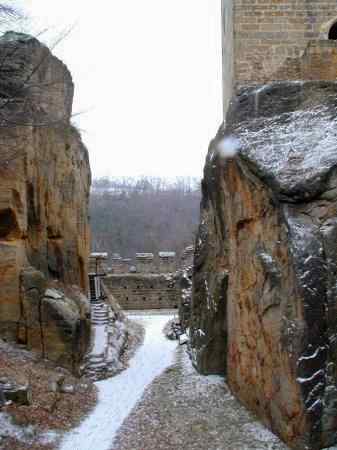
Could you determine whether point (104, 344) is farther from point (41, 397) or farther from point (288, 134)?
point (288, 134)

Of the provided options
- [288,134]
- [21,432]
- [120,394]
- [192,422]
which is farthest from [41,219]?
[288,134]

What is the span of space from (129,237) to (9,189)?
39401 mm

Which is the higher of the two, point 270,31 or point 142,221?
point 270,31

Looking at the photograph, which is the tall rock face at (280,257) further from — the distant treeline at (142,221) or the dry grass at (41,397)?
the distant treeline at (142,221)

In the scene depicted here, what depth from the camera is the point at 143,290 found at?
26.5m

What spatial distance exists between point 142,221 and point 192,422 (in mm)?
47066

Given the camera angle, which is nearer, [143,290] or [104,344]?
[104,344]

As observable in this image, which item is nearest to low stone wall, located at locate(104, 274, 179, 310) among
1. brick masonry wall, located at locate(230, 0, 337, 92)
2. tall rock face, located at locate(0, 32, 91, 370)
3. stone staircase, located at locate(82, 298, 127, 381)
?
stone staircase, located at locate(82, 298, 127, 381)

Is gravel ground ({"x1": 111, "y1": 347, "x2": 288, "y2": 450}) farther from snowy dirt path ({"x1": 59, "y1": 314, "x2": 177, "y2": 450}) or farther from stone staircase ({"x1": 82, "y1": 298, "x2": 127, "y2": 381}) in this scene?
stone staircase ({"x1": 82, "y1": 298, "x2": 127, "y2": 381})

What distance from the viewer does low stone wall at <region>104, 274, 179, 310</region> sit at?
26.3 metres

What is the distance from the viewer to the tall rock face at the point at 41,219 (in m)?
12.1

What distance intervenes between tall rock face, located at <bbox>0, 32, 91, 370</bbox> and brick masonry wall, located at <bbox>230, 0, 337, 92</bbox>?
535 cm

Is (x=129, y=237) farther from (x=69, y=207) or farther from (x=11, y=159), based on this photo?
(x=11, y=159)

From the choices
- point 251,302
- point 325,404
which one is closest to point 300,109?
point 251,302
